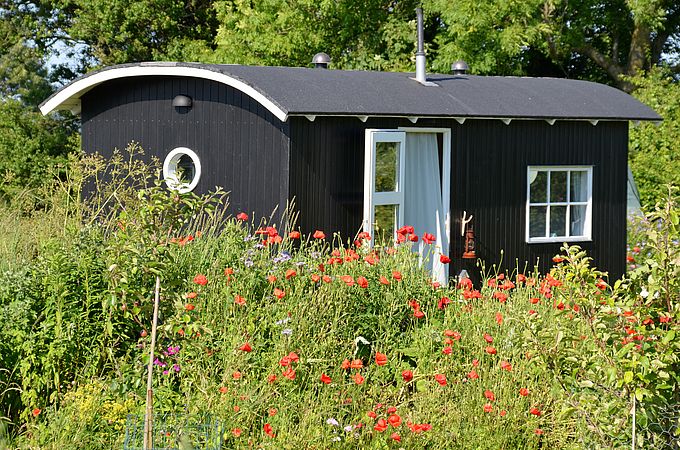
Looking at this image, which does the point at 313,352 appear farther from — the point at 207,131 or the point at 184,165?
the point at 184,165

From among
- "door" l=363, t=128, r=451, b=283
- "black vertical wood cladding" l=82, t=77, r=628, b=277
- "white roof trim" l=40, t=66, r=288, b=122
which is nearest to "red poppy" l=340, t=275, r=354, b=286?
"white roof trim" l=40, t=66, r=288, b=122

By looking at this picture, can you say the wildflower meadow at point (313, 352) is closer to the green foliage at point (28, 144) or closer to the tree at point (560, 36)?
the tree at point (560, 36)

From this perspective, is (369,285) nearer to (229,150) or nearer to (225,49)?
(229,150)

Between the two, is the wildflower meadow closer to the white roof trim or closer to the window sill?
the white roof trim

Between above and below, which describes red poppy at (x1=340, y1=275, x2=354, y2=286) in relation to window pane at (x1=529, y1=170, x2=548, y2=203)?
below

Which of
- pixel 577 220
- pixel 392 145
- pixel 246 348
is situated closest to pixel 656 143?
pixel 577 220

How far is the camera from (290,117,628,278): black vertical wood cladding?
420 inches

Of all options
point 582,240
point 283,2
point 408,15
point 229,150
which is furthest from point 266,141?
point 408,15

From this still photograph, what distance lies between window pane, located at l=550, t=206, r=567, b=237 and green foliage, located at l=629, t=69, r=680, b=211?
4932 millimetres

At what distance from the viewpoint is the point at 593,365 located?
5.45 m

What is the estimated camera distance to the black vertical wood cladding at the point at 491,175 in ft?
35.0

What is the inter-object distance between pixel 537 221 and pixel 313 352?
665cm

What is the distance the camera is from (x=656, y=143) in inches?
744

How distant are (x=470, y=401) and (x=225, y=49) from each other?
50.5 feet
